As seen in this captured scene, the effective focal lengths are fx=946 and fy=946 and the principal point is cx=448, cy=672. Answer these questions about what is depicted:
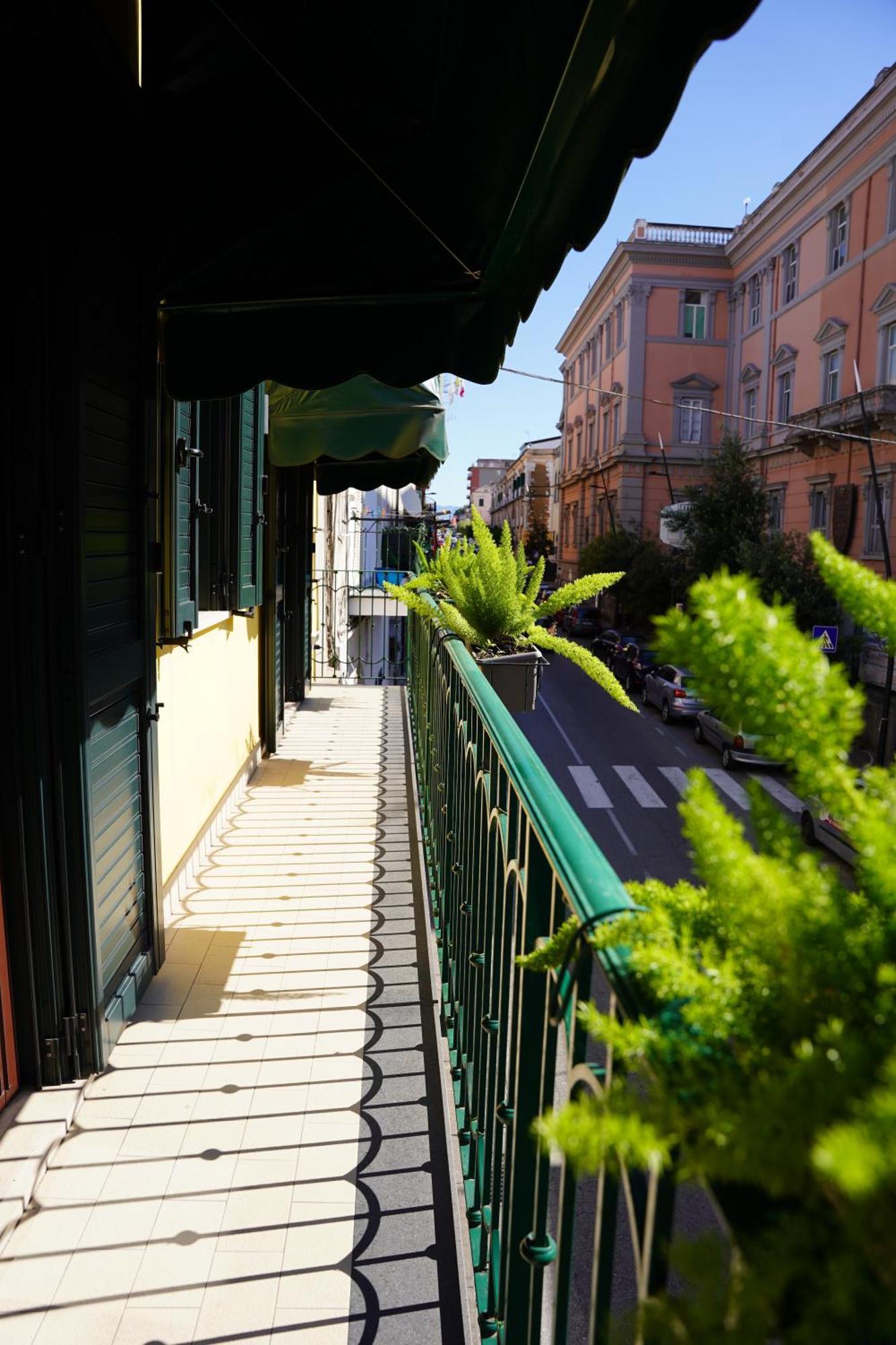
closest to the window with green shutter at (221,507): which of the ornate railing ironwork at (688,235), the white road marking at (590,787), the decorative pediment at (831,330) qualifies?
the white road marking at (590,787)

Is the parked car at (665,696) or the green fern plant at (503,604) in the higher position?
the green fern plant at (503,604)

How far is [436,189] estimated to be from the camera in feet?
9.95

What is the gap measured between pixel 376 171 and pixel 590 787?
15.7 m

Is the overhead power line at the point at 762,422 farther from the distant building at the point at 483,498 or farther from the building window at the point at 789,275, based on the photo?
the distant building at the point at 483,498

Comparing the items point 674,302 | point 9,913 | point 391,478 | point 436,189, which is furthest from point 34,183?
point 674,302

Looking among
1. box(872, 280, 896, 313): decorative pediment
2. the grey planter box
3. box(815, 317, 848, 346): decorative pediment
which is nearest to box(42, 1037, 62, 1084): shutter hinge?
the grey planter box

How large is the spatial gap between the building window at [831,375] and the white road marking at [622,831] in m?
15.8

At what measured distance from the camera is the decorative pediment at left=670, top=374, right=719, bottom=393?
37656 millimetres

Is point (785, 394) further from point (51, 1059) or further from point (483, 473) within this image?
point (483, 473)

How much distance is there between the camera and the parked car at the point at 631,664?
84.7 feet

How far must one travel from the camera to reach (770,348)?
31281mm

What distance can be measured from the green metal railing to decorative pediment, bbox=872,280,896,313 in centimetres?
2368

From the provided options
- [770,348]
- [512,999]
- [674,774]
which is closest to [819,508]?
[770,348]

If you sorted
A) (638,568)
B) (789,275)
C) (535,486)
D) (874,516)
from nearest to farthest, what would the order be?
(874,516), (789,275), (638,568), (535,486)
